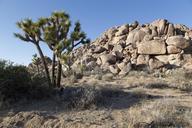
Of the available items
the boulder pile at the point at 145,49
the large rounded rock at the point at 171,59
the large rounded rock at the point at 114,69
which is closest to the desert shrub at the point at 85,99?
the boulder pile at the point at 145,49

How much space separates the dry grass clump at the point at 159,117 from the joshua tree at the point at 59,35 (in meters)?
7.98

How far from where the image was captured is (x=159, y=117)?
27.0 feet

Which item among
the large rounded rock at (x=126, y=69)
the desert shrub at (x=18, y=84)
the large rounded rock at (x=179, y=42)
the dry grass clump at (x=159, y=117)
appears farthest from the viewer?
the large rounded rock at (x=179, y=42)

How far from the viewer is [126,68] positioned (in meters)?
31.0

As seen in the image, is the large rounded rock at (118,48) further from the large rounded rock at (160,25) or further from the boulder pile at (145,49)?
the large rounded rock at (160,25)

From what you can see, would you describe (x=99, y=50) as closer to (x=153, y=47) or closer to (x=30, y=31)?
(x=153, y=47)

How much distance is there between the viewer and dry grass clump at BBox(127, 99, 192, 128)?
770 centimetres

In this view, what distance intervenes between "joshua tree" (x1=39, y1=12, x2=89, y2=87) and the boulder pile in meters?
11.8

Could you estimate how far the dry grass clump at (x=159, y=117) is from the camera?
7695mm

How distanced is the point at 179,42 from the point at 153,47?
8.09ft

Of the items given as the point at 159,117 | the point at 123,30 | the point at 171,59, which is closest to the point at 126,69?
the point at 171,59

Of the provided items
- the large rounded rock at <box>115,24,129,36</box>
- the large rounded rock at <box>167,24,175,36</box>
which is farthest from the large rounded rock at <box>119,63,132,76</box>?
the large rounded rock at <box>115,24,129,36</box>

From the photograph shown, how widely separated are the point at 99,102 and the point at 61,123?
3.74 metres

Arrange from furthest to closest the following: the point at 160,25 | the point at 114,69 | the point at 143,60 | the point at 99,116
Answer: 1. the point at 160,25
2. the point at 143,60
3. the point at 114,69
4. the point at 99,116
